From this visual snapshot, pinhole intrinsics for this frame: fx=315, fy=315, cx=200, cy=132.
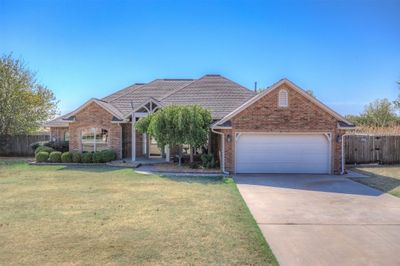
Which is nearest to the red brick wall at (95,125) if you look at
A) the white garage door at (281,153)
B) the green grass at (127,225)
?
the green grass at (127,225)

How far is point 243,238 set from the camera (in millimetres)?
6477

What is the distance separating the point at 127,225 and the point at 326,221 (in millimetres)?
4867

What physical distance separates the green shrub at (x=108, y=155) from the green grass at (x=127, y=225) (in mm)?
6805

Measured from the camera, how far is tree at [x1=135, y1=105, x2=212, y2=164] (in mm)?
16984

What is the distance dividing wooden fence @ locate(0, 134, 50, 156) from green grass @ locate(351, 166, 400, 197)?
23.3 meters

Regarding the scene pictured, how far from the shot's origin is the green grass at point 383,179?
483 inches

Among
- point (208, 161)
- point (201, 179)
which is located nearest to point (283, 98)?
point (208, 161)

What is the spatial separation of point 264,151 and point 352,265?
11.0m

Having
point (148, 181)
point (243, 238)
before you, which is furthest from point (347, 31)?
point (243, 238)

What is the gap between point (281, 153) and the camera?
1617cm

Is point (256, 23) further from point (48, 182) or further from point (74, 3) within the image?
point (48, 182)

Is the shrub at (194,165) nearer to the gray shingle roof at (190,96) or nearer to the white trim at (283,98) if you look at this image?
the gray shingle roof at (190,96)

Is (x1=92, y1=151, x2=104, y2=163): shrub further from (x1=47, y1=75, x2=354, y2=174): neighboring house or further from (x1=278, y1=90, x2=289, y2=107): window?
(x1=278, y1=90, x2=289, y2=107): window

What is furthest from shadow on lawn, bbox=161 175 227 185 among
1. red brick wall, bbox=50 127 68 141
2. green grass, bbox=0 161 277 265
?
red brick wall, bbox=50 127 68 141
